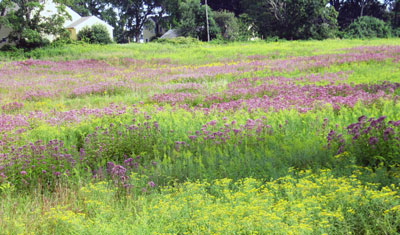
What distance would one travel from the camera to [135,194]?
185 inches

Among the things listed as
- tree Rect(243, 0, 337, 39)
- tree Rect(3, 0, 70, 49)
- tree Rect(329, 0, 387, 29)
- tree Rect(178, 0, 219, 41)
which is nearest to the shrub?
tree Rect(3, 0, 70, 49)

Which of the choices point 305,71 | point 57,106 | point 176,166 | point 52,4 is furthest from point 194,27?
point 176,166

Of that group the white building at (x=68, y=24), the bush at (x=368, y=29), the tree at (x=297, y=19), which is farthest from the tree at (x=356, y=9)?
the white building at (x=68, y=24)

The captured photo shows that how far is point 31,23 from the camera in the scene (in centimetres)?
4378

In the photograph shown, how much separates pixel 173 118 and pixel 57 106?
16.2ft

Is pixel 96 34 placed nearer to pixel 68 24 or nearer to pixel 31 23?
pixel 68 24

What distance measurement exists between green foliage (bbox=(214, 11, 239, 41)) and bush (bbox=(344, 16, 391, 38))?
53.9 feet

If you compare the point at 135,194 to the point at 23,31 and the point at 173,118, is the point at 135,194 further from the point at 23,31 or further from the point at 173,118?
the point at 23,31

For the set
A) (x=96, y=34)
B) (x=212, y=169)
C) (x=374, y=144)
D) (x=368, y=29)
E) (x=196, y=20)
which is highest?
(x=196, y=20)

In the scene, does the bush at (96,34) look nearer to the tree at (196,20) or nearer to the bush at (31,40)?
A: the bush at (31,40)

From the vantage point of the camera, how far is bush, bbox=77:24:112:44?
177 feet

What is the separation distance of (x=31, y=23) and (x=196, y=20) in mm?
23660

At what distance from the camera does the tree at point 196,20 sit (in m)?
55.5

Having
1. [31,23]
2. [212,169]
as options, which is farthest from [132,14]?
[212,169]
